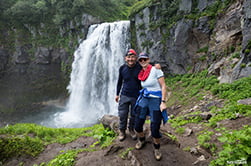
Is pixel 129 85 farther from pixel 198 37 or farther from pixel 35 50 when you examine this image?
pixel 35 50

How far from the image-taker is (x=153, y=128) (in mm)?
2859

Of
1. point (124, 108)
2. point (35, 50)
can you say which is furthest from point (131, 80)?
point (35, 50)

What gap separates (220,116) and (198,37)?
981 cm

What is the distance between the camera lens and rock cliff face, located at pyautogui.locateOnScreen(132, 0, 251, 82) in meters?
8.56

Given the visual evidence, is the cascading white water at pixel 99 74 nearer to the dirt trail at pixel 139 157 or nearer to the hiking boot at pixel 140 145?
the dirt trail at pixel 139 157

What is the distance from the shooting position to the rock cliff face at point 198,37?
28.1 feet

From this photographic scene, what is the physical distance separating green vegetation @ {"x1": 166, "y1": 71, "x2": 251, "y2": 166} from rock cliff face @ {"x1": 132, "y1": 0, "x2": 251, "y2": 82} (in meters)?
1.07

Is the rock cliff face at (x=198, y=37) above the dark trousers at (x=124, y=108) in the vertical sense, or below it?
above

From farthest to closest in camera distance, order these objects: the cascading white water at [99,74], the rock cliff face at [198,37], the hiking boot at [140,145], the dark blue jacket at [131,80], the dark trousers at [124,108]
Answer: the cascading white water at [99,74]
the rock cliff face at [198,37]
the dark trousers at [124,108]
the dark blue jacket at [131,80]
the hiking boot at [140,145]

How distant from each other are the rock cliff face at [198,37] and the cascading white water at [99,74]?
2.69 metres

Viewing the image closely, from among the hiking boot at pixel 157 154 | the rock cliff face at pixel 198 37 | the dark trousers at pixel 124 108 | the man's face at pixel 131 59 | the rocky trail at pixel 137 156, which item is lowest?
the rocky trail at pixel 137 156

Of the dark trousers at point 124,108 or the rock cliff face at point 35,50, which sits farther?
the rock cliff face at point 35,50

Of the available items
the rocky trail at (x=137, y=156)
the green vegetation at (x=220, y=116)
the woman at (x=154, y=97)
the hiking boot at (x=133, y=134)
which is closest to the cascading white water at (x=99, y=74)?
the green vegetation at (x=220, y=116)

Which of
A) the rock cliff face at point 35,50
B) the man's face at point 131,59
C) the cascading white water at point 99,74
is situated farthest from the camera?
the rock cliff face at point 35,50
